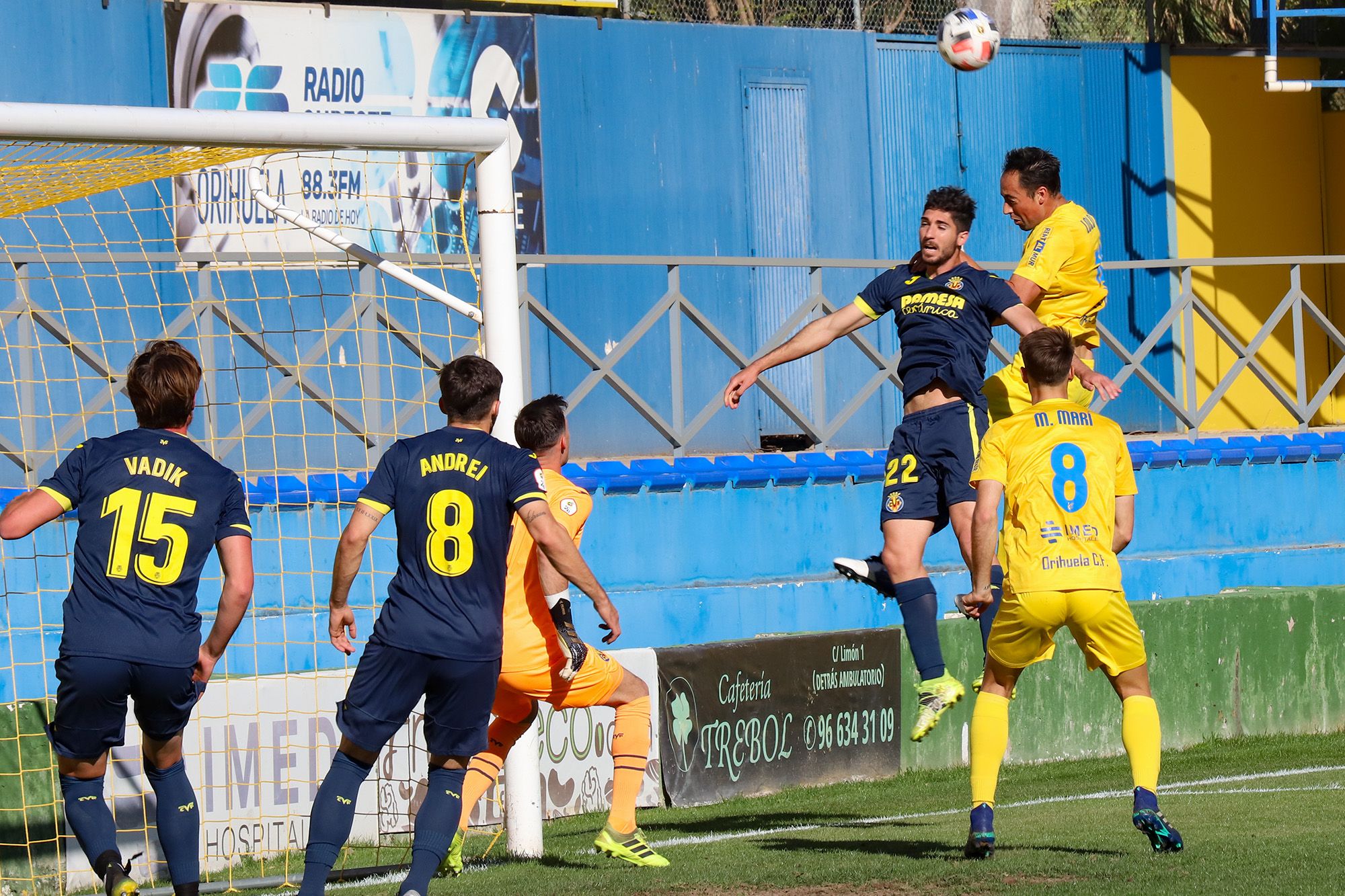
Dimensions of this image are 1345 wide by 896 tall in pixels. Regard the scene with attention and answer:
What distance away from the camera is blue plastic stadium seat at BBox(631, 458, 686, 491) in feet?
44.1

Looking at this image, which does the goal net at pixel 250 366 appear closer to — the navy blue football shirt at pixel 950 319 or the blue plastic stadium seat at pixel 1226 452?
the navy blue football shirt at pixel 950 319

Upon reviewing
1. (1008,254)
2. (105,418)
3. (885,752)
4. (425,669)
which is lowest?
(885,752)

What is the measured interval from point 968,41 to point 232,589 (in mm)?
6969

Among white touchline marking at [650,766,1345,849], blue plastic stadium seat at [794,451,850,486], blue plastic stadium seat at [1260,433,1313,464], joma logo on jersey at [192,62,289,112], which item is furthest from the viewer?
blue plastic stadium seat at [1260,433,1313,464]

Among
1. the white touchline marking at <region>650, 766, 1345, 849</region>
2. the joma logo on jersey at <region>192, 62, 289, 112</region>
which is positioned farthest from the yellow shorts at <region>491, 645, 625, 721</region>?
the joma logo on jersey at <region>192, 62, 289, 112</region>

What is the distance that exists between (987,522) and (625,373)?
373 inches

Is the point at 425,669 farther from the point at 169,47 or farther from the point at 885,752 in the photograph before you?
the point at 169,47

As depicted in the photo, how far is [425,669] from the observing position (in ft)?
22.1

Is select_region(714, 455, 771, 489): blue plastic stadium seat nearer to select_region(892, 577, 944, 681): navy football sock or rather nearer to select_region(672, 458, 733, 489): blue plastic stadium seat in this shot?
select_region(672, 458, 733, 489): blue plastic stadium seat

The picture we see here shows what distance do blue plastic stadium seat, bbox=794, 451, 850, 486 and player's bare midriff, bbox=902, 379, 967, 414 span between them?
535 centimetres

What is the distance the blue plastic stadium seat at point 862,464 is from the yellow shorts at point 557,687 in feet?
20.6

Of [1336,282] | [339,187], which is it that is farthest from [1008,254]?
[339,187]

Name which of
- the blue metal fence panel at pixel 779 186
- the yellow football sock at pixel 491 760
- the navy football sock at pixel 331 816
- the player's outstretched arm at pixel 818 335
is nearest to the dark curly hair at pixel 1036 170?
the player's outstretched arm at pixel 818 335

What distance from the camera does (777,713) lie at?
37.7 feet
